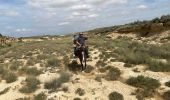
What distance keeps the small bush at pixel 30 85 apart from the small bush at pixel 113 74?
3601 millimetres

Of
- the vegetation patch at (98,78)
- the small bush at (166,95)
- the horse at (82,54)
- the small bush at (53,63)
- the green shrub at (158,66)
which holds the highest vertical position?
the horse at (82,54)

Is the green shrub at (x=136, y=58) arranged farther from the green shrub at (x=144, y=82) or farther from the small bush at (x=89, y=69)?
the green shrub at (x=144, y=82)

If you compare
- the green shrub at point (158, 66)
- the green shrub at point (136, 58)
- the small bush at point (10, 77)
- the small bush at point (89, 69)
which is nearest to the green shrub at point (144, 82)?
the green shrub at point (158, 66)

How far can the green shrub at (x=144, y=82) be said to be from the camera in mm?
15797

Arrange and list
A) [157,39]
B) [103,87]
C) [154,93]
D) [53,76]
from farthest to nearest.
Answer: [157,39]
[53,76]
[103,87]
[154,93]

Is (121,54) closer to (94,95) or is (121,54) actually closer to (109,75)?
(109,75)

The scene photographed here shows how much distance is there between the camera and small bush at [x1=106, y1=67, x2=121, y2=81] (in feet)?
57.3

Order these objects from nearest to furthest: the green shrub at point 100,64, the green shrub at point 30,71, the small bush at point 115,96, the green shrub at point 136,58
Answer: the small bush at point 115,96 → the green shrub at point 30,71 → the green shrub at point 136,58 → the green shrub at point 100,64

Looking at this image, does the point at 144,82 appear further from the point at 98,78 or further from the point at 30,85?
the point at 30,85

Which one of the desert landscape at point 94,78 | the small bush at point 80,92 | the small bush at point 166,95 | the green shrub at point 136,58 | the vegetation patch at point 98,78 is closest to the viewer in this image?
the small bush at point 166,95

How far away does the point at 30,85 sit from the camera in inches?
687

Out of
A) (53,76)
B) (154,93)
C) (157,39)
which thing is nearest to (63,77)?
(53,76)

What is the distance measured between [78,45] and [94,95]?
4.71 m

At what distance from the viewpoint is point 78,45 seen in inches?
770
